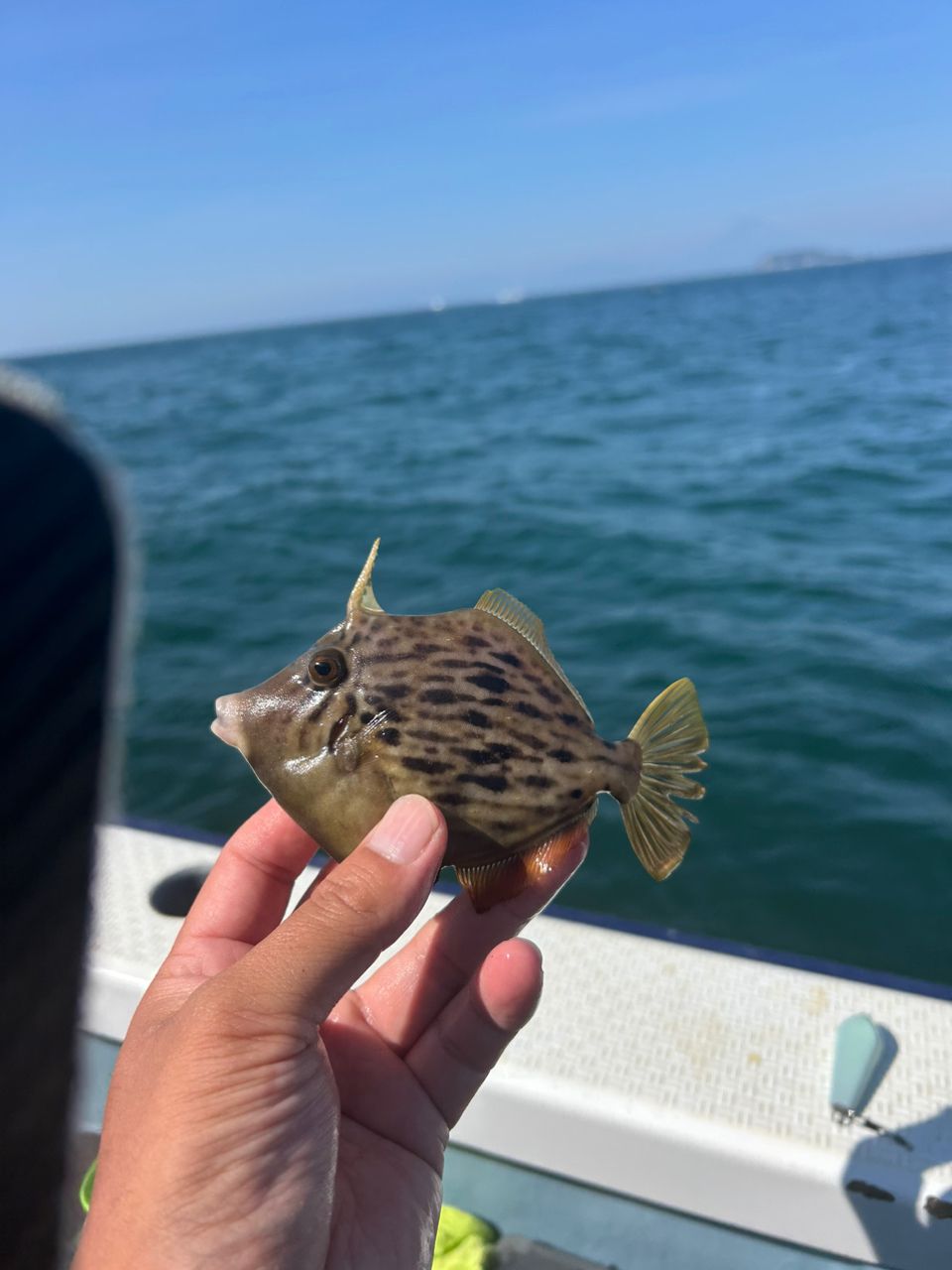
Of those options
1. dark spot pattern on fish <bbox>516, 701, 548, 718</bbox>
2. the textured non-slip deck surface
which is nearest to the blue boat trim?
the textured non-slip deck surface

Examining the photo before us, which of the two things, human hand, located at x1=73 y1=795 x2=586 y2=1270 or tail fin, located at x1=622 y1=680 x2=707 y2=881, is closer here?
human hand, located at x1=73 y1=795 x2=586 y2=1270

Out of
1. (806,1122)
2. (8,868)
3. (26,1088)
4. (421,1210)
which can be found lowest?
(806,1122)

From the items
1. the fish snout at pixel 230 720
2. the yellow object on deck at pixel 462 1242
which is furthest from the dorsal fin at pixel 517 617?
the yellow object on deck at pixel 462 1242

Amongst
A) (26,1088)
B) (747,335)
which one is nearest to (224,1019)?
(26,1088)

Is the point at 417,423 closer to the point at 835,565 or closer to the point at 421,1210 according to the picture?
the point at 835,565

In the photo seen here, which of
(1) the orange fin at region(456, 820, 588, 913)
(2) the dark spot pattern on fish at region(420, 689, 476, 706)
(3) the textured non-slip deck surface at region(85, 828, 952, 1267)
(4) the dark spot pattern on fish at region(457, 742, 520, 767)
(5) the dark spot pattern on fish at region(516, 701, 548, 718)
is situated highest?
(2) the dark spot pattern on fish at region(420, 689, 476, 706)

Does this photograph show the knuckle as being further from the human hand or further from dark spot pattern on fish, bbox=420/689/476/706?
dark spot pattern on fish, bbox=420/689/476/706

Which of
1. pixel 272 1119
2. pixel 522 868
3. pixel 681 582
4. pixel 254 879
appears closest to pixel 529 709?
pixel 522 868
